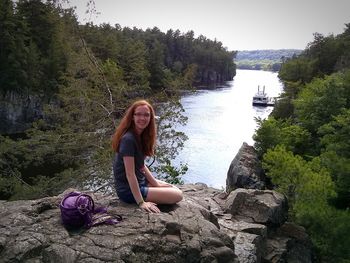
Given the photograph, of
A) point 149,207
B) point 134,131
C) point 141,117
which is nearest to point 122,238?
point 149,207

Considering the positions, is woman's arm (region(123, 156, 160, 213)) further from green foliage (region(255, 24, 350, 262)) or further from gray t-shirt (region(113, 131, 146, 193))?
green foliage (region(255, 24, 350, 262))

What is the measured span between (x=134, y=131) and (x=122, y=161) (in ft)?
1.73

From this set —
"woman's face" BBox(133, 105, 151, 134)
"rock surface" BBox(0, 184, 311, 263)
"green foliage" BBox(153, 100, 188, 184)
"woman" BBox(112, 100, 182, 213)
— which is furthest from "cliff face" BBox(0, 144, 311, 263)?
"green foliage" BBox(153, 100, 188, 184)

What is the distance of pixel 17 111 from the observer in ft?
149

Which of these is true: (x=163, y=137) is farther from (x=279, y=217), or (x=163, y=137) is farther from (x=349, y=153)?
(x=349, y=153)

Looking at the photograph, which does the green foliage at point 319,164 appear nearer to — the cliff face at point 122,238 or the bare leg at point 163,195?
the cliff face at point 122,238

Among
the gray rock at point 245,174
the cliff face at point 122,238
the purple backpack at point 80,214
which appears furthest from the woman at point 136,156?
the gray rock at point 245,174

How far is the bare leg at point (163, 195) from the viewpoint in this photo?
6.21 meters

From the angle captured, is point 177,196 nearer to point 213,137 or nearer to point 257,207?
point 257,207

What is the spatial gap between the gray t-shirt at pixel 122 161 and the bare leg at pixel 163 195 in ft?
0.82

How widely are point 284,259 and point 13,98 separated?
43.6 meters

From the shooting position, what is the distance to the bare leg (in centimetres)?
621

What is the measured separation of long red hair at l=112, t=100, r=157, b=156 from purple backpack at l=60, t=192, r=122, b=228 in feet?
3.41

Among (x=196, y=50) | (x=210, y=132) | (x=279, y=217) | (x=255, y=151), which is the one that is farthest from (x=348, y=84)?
(x=196, y=50)
